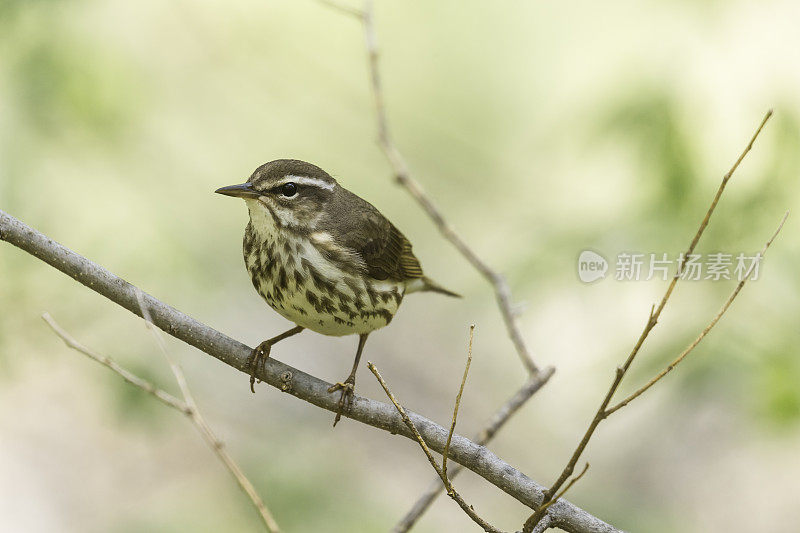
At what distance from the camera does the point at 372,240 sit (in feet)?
14.1

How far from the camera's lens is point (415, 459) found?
8.09 metres

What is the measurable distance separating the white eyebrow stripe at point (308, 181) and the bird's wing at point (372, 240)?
145 millimetres

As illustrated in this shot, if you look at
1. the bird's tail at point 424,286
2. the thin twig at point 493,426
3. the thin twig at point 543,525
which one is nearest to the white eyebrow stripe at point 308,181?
the bird's tail at point 424,286

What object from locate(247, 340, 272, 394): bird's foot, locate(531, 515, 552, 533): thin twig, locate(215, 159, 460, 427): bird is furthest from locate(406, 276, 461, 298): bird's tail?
locate(531, 515, 552, 533): thin twig

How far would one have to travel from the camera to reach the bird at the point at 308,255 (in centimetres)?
370

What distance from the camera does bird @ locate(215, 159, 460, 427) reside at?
12.1 ft

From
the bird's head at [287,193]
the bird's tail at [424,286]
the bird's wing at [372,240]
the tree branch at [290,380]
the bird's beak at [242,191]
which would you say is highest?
the bird's tail at [424,286]

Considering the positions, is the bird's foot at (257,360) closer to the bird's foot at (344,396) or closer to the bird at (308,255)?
the bird at (308,255)

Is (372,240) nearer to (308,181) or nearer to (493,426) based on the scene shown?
(308,181)

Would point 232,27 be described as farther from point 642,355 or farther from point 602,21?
point 642,355

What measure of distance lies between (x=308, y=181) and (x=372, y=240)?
617 mm

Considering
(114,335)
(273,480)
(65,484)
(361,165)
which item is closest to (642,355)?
(273,480)

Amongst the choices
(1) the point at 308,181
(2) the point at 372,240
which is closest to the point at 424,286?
(2) the point at 372,240

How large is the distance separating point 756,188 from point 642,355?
4.33 ft
